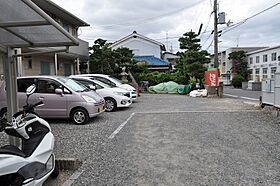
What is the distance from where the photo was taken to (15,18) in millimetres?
3545

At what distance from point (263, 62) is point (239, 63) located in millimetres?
5270

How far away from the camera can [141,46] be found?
114 ft

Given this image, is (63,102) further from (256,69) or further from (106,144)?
(256,69)

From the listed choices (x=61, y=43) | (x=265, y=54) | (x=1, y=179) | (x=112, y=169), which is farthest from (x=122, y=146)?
(x=265, y=54)

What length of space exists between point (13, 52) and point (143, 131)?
3580mm

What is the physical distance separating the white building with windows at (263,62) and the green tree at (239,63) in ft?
2.47

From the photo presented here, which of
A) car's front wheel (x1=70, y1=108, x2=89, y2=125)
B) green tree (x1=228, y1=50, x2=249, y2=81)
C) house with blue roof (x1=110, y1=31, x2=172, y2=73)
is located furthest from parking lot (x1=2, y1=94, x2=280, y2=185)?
green tree (x1=228, y1=50, x2=249, y2=81)

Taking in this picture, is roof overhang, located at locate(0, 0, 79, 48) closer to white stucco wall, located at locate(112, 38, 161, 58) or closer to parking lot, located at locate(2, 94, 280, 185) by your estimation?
parking lot, located at locate(2, 94, 280, 185)

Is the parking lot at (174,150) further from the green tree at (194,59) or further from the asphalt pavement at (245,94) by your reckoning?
the green tree at (194,59)

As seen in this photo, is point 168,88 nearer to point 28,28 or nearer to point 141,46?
point 141,46

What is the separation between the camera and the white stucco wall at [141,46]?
34.6 metres

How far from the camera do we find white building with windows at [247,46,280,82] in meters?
34.6

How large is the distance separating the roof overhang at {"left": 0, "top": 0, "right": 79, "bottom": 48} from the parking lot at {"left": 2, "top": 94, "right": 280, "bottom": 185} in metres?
2.03

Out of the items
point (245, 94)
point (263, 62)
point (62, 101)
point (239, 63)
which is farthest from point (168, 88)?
point (239, 63)
